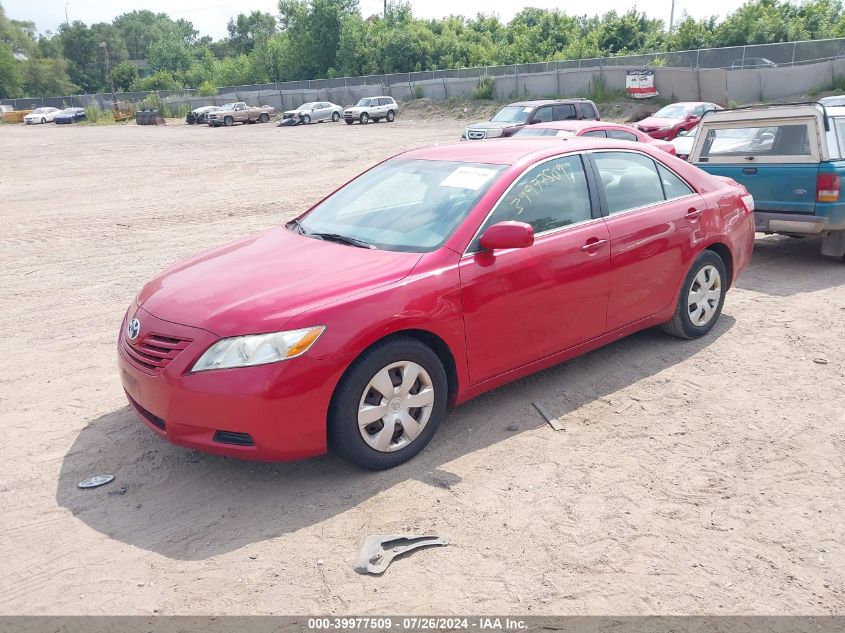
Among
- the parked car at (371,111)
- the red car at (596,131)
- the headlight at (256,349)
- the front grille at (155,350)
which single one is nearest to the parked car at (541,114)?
the red car at (596,131)

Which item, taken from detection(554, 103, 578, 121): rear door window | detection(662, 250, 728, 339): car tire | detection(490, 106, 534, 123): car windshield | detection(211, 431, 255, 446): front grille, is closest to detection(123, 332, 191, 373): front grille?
detection(211, 431, 255, 446): front grille

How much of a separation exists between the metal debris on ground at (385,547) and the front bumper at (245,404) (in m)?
0.62

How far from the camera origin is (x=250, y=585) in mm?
3174

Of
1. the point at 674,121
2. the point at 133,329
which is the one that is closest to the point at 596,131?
the point at 133,329

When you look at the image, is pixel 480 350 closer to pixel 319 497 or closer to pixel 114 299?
pixel 319 497

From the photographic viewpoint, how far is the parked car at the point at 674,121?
21.6 metres

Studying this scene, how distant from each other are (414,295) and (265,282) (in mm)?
822

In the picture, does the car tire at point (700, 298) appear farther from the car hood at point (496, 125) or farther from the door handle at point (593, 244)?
the car hood at point (496, 125)

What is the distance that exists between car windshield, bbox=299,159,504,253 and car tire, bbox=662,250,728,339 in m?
1.97

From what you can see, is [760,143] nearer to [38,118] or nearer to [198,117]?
[198,117]

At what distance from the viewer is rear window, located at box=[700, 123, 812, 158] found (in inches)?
319

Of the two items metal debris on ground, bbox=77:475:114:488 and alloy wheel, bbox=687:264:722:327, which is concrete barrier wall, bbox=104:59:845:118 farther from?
metal debris on ground, bbox=77:475:114:488

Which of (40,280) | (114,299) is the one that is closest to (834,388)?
(114,299)

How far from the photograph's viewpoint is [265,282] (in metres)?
4.06
